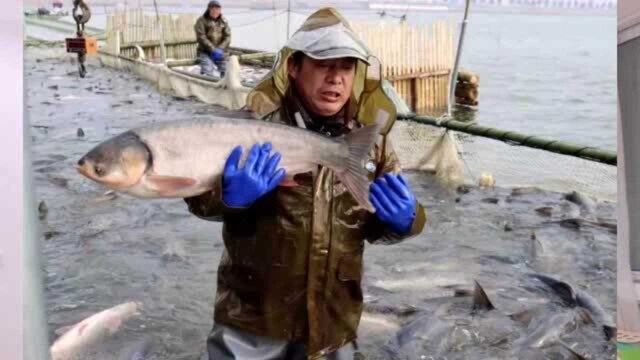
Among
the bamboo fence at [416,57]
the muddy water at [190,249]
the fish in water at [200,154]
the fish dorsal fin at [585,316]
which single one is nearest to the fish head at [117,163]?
the fish in water at [200,154]

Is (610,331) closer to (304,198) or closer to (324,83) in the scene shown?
(304,198)

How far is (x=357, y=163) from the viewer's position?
6.23ft

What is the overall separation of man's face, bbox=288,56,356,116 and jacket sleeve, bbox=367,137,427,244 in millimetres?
201

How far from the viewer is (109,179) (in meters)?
1.67

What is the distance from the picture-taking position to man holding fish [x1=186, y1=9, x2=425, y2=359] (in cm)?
196

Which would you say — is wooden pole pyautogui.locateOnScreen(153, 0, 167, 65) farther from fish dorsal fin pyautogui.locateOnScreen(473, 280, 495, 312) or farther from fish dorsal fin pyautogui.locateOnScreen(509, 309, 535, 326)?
fish dorsal fin pyautogui.locateOnScreen(509, 309, 535, 326)

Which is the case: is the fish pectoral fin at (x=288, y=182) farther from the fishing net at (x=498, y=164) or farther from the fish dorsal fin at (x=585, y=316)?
the fish dorsal fin at (x=585, y=316)

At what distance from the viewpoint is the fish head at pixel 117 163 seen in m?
1.67

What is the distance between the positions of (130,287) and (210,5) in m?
0.91

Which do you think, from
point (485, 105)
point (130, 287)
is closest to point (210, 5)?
point (130, 287)

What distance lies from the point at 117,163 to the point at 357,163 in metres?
0.65

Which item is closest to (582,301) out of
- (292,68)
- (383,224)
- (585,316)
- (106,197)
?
(585,316)

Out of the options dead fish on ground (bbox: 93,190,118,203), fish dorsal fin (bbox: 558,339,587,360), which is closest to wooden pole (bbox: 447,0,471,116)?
fish dorsal fin (bbox: 558,339,587,360)

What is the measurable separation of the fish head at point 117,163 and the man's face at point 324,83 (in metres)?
0.51
